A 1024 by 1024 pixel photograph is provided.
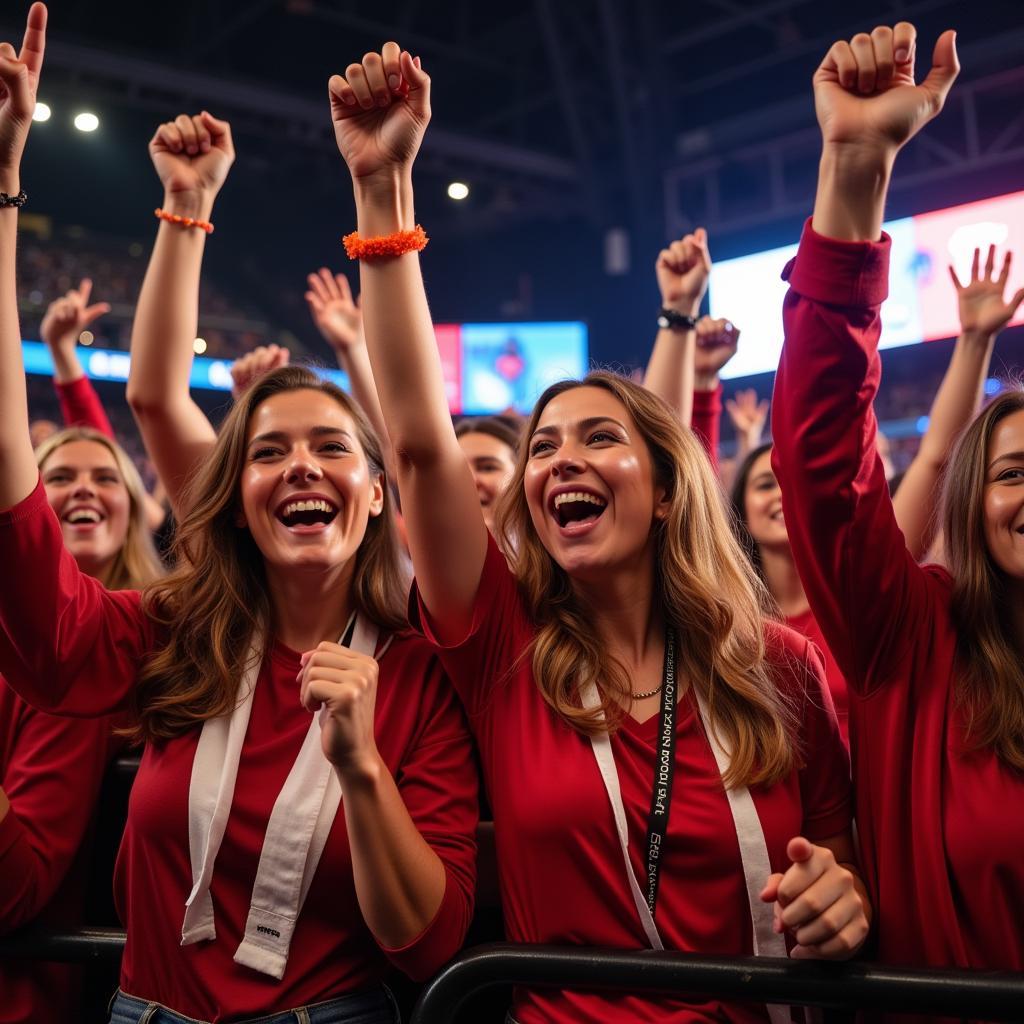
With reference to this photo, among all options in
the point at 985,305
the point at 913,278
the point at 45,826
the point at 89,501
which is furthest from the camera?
the point at 913,278

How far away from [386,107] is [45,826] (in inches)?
43.7

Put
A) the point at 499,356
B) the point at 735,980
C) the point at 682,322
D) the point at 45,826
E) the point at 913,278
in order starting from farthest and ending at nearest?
1. the point at 499,356
2. the point at 913,278
3. the point at 682,322
4. the point at 45,826
5. the point at 735,980

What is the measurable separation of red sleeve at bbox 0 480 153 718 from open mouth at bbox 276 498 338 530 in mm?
270

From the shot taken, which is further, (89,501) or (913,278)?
(913,278)

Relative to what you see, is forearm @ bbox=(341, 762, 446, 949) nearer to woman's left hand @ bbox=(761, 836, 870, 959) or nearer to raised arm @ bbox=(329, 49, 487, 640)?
raised arm @ bbox=(329, 49, 487, 640)

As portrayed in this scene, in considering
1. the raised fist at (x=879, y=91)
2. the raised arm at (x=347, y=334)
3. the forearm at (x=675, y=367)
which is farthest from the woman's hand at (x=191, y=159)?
the raised fist at (x=879, y=91)

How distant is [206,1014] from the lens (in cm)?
130

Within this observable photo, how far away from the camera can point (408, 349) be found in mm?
1340

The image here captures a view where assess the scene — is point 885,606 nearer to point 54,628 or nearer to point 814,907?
point 814,907

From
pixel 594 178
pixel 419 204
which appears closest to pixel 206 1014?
pixel 594 178

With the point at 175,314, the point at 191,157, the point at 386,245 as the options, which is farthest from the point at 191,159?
the point at 386,245

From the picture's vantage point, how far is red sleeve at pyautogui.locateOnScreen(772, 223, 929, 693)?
1243 mm

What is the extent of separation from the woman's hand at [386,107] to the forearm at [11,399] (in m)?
0.45

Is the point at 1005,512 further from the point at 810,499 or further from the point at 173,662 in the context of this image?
the point at 173,662
